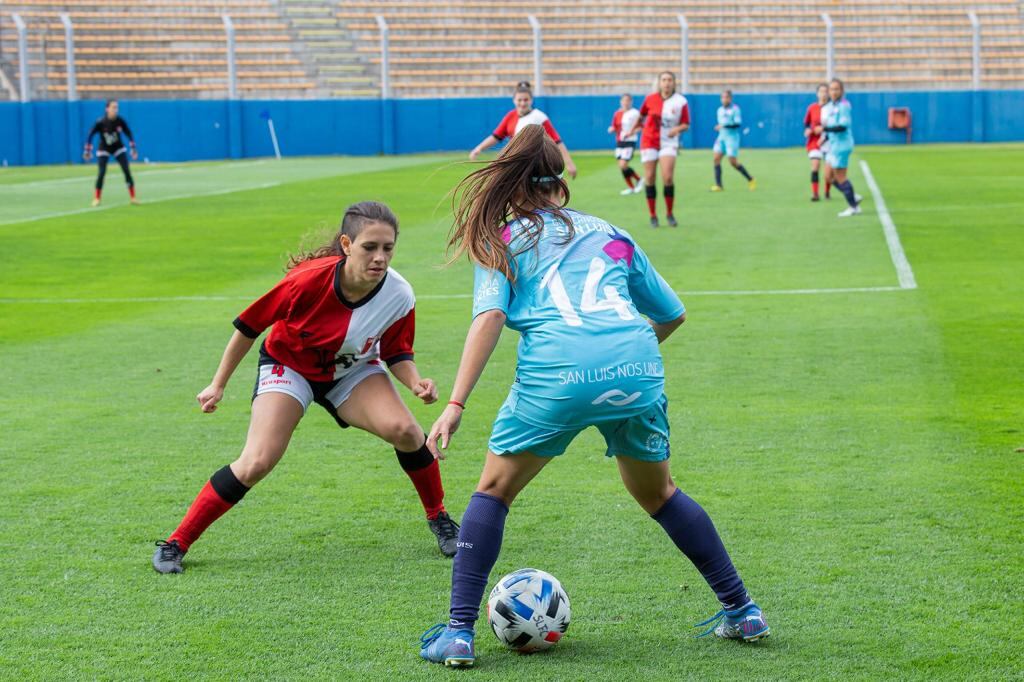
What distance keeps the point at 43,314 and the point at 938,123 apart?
131 ft

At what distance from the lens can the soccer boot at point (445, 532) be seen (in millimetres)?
5668

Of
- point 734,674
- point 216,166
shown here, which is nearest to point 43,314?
point 734,674

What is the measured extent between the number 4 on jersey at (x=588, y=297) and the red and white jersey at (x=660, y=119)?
15801 mm

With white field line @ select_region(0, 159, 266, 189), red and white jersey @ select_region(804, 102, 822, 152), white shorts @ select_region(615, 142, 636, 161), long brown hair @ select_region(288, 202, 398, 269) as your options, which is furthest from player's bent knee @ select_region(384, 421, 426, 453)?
white field line @ select_region(0, 159, 266, 189)

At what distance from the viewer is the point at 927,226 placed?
18.9 metres

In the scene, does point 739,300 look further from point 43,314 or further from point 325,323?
point 325,323

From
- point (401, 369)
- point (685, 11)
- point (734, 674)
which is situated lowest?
point (734, 674)

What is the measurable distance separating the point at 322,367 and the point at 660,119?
1505 centimetres

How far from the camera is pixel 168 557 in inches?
214

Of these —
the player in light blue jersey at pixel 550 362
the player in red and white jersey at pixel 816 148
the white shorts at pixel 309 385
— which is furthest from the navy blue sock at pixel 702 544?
the player in red and white jersey at pixel 816 148

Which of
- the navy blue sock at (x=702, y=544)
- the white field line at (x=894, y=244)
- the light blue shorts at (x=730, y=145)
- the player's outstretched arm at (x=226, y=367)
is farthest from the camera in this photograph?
the light blue shorts at (x=730, y=145)

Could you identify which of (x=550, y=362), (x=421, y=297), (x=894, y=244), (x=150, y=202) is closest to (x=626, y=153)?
(x=150, y=202)

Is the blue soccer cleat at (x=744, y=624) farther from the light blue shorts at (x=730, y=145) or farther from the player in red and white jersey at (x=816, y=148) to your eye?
the light blue shorts at (x=730, y=145)

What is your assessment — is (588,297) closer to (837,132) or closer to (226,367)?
(226,367)
